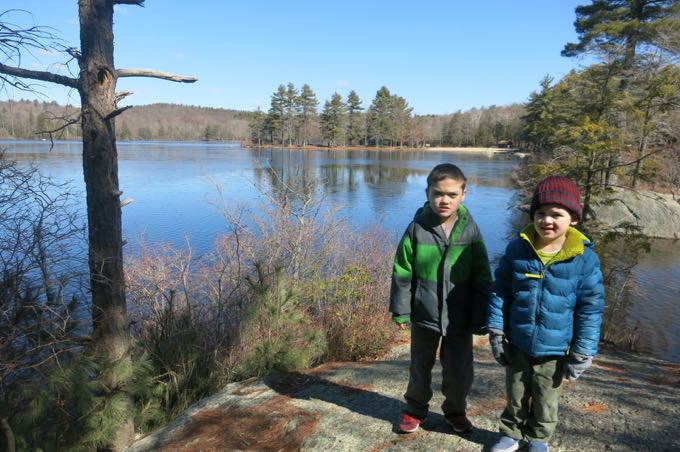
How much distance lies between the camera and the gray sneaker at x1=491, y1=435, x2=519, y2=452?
110 inches

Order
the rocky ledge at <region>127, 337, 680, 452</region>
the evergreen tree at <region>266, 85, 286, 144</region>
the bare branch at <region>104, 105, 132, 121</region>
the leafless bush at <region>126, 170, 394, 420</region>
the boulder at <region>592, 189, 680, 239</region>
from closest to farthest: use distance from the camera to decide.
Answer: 1. the rocky ledge at <region>127, 337, 680, 452</region>
2. the bare branch at <region>104, 105, 132, 121</region>
3. the leafless bush at <region>126, 170, 394, 420</region>
4. the boulder at <region>592, 189, 680, 239</region>
5. the evergreen tree at <region>266, 85, 286, 144</region>

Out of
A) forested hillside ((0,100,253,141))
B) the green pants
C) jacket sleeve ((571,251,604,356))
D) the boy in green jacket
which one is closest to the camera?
jacket sleeve ((571,251,604,356))

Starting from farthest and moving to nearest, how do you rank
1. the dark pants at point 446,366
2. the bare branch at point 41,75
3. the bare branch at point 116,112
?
the bare branch at point 116,112, the bare branch at point 41,75, the dark pants at point 446,366

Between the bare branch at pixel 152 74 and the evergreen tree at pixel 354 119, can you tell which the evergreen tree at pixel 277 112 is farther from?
the bare branch at pixel 152 74

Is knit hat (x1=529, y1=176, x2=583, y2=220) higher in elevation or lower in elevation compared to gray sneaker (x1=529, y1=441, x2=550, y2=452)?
higher

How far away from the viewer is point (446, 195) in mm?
2861

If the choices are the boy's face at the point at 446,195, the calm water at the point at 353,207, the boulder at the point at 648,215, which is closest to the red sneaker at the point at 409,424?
the boy's face at the point at 446,195

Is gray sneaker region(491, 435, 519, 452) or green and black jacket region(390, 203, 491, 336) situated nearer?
gray sneaker region(491, 435, 519, 452)

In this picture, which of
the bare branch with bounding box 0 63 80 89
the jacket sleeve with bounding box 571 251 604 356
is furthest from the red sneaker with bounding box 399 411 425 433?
the bare branch with bounding box 0 63 80 89

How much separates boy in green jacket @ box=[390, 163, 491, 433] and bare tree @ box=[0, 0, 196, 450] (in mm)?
3219

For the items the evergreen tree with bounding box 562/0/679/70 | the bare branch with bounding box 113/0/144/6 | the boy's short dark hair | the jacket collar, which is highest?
the evergreen tree with bounding box 562/0/679/70

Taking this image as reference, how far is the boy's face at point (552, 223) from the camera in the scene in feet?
8.35

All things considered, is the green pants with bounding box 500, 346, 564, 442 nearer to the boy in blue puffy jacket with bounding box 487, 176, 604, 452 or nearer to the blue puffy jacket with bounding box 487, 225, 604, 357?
the boy in blue puffy jacket with bounding box 487, 176, 604, 452

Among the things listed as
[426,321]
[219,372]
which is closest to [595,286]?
[426,321]
